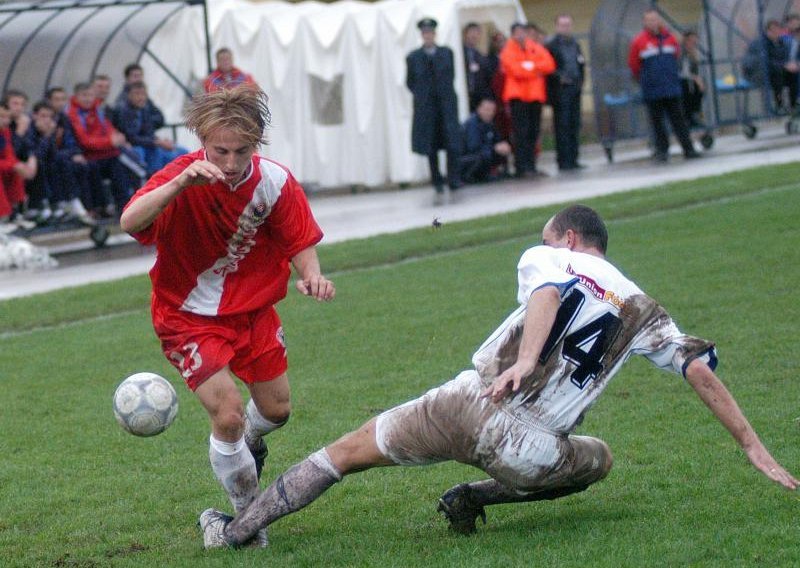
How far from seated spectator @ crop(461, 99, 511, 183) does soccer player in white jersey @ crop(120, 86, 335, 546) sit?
14819 mm

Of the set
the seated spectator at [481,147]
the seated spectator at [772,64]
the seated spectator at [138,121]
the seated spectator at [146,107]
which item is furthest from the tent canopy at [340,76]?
the seated spectator at [772,64]

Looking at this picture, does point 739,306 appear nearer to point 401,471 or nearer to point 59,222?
point 401,471

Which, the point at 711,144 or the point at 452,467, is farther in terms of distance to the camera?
the point at 711,144

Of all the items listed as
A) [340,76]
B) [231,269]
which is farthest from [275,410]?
[340,76]

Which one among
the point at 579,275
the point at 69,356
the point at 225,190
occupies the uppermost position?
the point at 225,190

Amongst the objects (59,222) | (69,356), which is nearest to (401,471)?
(69,356)

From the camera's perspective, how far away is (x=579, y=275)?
4.83 m

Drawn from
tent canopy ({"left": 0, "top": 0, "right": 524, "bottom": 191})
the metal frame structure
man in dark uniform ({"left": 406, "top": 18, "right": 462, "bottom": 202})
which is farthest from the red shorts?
Answer: the metal frame structure

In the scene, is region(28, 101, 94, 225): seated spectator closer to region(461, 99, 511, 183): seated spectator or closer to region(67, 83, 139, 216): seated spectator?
region(67, 83, 139, 216): seated spectator

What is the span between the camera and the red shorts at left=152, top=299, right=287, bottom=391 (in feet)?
17.9

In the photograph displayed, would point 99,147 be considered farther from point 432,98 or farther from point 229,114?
point 229,114

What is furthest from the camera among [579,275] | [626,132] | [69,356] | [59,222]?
[626,132]

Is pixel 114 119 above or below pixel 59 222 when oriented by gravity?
above

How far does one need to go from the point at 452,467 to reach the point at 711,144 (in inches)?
678
